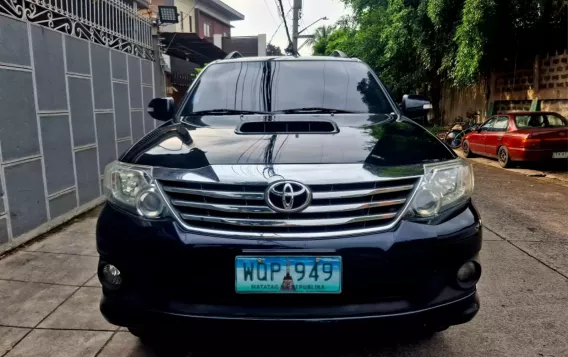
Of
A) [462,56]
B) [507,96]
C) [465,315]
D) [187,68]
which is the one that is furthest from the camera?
[187,68]

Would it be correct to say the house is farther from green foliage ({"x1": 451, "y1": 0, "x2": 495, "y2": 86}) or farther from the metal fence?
Answer: the metal fence

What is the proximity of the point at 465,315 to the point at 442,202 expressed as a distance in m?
0.48

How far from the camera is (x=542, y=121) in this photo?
9586mm

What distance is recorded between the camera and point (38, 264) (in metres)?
3.56

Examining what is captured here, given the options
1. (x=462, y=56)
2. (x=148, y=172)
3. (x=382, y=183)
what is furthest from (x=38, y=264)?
(x=462, y=56)

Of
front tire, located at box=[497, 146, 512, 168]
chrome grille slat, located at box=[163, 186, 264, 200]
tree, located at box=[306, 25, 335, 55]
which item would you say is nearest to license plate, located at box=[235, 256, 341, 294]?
chrome grille slat, located at box=[163, 186, 264, 200]

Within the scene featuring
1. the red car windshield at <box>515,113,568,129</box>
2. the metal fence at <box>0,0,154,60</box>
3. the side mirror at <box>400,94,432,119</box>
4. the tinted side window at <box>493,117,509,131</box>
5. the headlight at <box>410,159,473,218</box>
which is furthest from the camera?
the tinted side window at <box>493,117,509,131</box>

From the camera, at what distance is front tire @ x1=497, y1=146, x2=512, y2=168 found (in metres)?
9.85

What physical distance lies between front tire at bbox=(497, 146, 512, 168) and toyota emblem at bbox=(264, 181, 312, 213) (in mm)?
9273

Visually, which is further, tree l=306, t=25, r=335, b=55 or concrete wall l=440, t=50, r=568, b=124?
tree l=306, t=25, r=335, b=55

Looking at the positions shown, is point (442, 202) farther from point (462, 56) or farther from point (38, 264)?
point (462, 56)

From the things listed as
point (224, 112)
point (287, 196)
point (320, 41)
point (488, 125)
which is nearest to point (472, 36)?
point (488, 125)

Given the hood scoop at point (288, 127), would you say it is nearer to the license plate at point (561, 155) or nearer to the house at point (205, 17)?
the license plate at point (561, 155)

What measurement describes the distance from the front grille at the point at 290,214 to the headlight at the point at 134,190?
0.10 m
